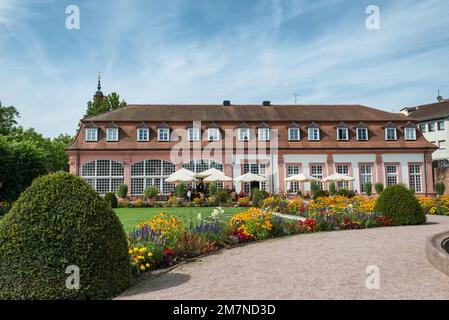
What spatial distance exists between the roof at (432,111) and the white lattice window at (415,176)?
16.1 meters

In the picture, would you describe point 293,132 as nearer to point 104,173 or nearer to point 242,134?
point 242,134

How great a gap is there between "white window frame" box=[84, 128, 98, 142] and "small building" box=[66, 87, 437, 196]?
0.08 meters

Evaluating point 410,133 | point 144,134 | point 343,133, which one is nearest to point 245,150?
point 144,134

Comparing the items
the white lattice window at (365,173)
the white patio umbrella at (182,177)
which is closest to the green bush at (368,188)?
the white lattice window at (365,173)

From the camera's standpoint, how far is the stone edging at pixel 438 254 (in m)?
6.14

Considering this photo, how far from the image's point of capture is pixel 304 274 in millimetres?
6258

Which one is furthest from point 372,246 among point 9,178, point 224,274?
point 9,178

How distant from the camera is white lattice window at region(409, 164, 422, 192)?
3328 centimetres

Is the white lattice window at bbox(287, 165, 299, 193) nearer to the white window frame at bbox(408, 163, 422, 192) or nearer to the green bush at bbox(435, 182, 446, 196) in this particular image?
the white window frame at bbox(408, 163, 422, 192)

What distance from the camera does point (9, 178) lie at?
77.2 ft

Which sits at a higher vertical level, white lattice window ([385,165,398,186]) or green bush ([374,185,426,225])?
white lattice window ([385,165,398,186])

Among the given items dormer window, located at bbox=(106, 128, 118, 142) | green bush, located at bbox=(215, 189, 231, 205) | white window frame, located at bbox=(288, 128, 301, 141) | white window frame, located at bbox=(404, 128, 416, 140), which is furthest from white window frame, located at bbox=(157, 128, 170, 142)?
white window frame, located at bbox=(404, 128, 416, 140)
